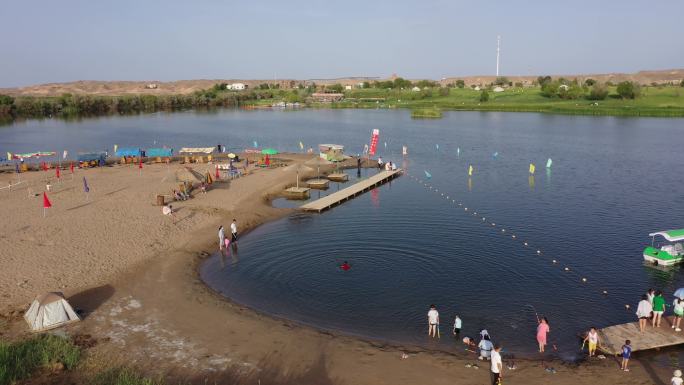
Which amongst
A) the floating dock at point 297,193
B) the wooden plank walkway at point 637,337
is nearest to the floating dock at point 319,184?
the floating dock at point 297,193

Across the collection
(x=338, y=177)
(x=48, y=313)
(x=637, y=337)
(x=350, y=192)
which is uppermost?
(x=338, y=177)

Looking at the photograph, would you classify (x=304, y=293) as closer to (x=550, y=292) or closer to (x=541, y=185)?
(x=550, y=292)

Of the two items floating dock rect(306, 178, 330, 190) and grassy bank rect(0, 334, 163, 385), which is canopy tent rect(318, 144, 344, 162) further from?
grassy bank rect(0, 334, 163, 385)

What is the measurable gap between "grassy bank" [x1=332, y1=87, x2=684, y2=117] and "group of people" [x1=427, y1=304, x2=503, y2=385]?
115273 millimetres

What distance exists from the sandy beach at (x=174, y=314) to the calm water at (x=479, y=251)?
1.64 meters

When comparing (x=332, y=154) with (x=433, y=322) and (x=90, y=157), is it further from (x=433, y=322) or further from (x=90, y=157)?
(x=433, y=322)

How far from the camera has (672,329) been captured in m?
19.7

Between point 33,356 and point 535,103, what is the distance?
147502 millimetres

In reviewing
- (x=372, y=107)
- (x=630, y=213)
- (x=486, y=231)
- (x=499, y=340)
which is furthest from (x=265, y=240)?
(x=372, y=107)

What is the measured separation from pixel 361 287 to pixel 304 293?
9.36 feet

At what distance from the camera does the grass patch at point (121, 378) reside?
14789 millimetres

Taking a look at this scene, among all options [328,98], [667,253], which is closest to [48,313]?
[667,253]

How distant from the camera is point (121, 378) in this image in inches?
598

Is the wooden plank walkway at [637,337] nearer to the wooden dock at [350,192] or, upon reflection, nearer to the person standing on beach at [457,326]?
the person standing on beach at [457,326]
